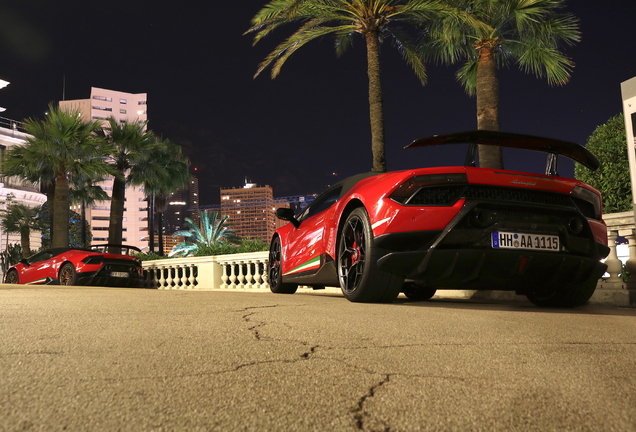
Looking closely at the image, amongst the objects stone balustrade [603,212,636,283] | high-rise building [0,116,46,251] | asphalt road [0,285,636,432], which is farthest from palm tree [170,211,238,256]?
asphalt road [0,285,636,432]

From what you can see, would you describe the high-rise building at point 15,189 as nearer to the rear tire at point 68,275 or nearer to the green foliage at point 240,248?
the green foliage at point 240,248

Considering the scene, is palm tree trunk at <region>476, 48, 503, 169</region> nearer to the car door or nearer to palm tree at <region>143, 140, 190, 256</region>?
the car door

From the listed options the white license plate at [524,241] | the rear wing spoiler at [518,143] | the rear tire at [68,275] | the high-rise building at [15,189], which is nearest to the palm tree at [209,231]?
the rear tire at [68,275]

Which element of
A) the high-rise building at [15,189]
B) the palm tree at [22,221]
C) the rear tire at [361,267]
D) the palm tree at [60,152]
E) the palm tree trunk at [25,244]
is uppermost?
the high-rise building at [15,189]

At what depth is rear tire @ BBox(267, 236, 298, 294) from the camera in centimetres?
793

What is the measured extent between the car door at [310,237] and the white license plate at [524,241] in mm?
1972

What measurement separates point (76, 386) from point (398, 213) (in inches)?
120

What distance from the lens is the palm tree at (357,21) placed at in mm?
13586

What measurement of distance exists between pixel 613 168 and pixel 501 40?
479cm

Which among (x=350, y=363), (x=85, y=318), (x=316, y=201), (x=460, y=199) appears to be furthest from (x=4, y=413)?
(x=316, y=201)

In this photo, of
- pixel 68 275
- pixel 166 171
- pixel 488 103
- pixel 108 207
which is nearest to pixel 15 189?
pixel 166 171

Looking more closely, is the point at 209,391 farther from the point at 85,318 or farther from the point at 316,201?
the point at 316,201

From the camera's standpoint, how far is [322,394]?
69.5 inches

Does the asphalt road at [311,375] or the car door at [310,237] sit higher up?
the car door at [310,237]
